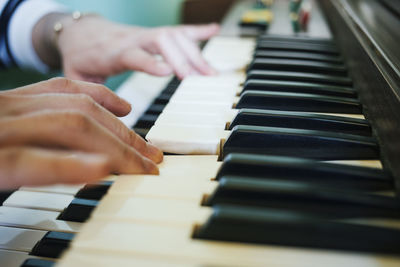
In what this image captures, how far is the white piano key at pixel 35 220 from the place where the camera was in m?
0.60

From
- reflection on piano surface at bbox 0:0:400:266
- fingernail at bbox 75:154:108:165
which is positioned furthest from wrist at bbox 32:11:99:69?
fingernail at bbox 75:154:108:165

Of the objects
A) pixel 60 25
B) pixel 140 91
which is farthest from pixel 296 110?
pixel 60 25

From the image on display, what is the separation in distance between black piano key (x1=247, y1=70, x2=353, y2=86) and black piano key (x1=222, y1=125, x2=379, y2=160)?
300mm

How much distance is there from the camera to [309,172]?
0.54m

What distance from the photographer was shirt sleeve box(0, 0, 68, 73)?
4.45 feet

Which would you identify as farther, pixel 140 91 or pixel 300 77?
pixel 140 91

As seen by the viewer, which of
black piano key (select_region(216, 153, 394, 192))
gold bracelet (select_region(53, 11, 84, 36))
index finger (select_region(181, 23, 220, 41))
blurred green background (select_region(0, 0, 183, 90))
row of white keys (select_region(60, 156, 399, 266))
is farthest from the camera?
blurred green background (select_region(0, 0, 183, 90))

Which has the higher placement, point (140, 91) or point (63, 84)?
point (63, 84)

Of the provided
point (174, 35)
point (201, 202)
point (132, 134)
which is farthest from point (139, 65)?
point (201, 202)

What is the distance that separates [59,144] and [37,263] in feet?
0.59

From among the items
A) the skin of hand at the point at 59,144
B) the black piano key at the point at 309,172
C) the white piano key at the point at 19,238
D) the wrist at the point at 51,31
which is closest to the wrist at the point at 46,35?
the wrist at the point at 51,31

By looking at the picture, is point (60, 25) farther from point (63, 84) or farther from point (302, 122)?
point (302, 122)

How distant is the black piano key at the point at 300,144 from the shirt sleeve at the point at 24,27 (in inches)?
43.0

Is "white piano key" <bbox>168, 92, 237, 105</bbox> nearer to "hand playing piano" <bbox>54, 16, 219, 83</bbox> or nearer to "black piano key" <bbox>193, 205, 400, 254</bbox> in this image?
"hand playing piano" <bbox>54, 16, 219, 83</bbox>
